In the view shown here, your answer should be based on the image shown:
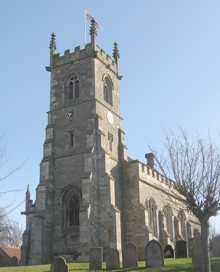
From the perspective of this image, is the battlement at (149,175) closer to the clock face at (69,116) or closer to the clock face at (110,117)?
the clock face at (110,117)

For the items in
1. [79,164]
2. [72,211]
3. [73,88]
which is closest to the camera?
[72,211]

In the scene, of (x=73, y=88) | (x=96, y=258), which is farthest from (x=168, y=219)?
(x=96, y=258)

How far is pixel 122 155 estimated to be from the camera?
38688 millimetres

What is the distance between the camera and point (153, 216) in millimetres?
39188

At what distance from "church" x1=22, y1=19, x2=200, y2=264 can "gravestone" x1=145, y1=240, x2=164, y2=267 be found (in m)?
8.01

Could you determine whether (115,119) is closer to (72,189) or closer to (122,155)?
(122,155)

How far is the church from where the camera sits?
33281 millimetres

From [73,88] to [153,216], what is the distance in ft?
42.0

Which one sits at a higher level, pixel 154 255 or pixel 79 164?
pixel 79 164

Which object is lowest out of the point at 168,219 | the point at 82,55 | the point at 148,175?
the point at 168,219

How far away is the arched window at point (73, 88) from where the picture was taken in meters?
39.1

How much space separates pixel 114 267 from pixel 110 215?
11.4 m

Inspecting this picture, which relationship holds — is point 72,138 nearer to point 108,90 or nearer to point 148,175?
point 108,90

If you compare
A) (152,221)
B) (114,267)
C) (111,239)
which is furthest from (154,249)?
(152,221)
